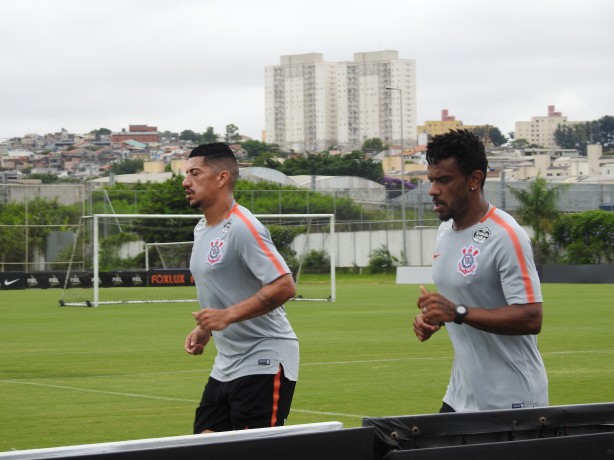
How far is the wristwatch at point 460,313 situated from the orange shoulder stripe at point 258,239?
5.14 feet

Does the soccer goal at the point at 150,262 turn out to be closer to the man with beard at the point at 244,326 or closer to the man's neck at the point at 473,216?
the man with beard at the point at 244,326

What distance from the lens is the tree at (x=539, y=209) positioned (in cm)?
7231

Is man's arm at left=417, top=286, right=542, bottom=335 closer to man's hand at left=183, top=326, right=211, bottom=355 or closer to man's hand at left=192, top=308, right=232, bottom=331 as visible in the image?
man's hand at left=192, top=308, right=232, bottom=331

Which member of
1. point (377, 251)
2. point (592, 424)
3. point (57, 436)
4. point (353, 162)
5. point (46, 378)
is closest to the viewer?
point (592, 424)

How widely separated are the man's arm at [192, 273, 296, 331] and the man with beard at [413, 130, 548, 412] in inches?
44.8

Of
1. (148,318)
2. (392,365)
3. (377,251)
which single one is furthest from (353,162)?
(392,365)

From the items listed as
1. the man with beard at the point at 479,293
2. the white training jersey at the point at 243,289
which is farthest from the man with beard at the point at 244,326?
the man with beard at the point at 479,293

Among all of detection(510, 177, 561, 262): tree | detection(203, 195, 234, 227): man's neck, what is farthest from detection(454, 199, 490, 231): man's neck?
detection(510, 177, 561, 262): tree

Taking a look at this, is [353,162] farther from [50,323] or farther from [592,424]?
[592,424]

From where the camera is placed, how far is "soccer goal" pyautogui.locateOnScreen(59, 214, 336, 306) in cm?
4062

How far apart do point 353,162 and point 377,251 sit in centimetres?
7589

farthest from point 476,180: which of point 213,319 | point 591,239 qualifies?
point 591,239

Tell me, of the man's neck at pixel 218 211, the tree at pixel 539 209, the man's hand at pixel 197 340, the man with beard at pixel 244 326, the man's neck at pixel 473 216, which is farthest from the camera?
the tree at pixel 539 209

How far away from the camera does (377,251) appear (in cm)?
7094
